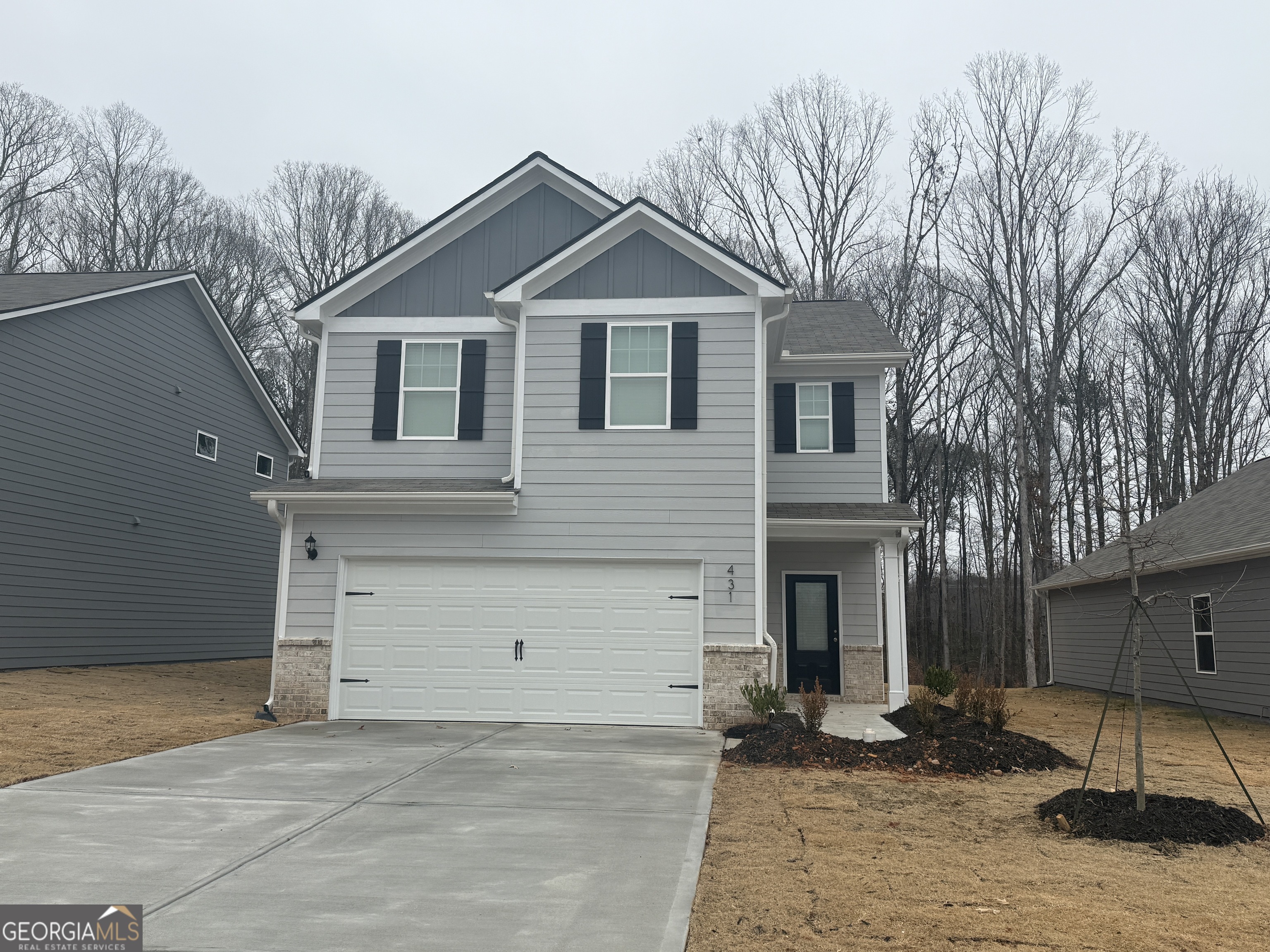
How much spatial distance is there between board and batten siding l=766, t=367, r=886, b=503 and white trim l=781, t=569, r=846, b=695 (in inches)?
44.1

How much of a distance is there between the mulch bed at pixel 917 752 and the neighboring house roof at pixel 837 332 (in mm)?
6283

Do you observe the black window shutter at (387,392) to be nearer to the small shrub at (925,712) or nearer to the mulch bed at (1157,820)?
the small shrub at (925,712)

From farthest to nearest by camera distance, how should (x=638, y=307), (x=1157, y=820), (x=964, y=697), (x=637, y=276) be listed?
(x=637, y=276) < (x=638, y=307) < (x=964, y=697) < (x=1157, y=820)

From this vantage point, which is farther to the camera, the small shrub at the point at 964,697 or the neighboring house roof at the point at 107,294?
the neighboring house roof at the point at 107,294

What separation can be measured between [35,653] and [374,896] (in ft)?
42.4

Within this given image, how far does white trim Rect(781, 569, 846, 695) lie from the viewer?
1455 cm

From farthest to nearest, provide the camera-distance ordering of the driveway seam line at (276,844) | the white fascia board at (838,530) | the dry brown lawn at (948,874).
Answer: the white fascia board at (838,530), the driveway seam line at (276,844), the dry brown lawn at (948,874)

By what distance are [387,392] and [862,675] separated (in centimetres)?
811

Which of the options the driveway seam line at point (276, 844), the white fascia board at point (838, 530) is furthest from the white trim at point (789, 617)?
the driveway seam line at point (276, 844)

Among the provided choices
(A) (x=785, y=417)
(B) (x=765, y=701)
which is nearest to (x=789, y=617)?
(A) (x=785, y=417)

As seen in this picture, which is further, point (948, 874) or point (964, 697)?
point (964, 697)

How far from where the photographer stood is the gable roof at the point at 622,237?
11.7 metres

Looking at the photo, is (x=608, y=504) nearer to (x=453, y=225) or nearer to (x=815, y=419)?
(x=453, y=225)

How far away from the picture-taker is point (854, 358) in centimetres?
1448
